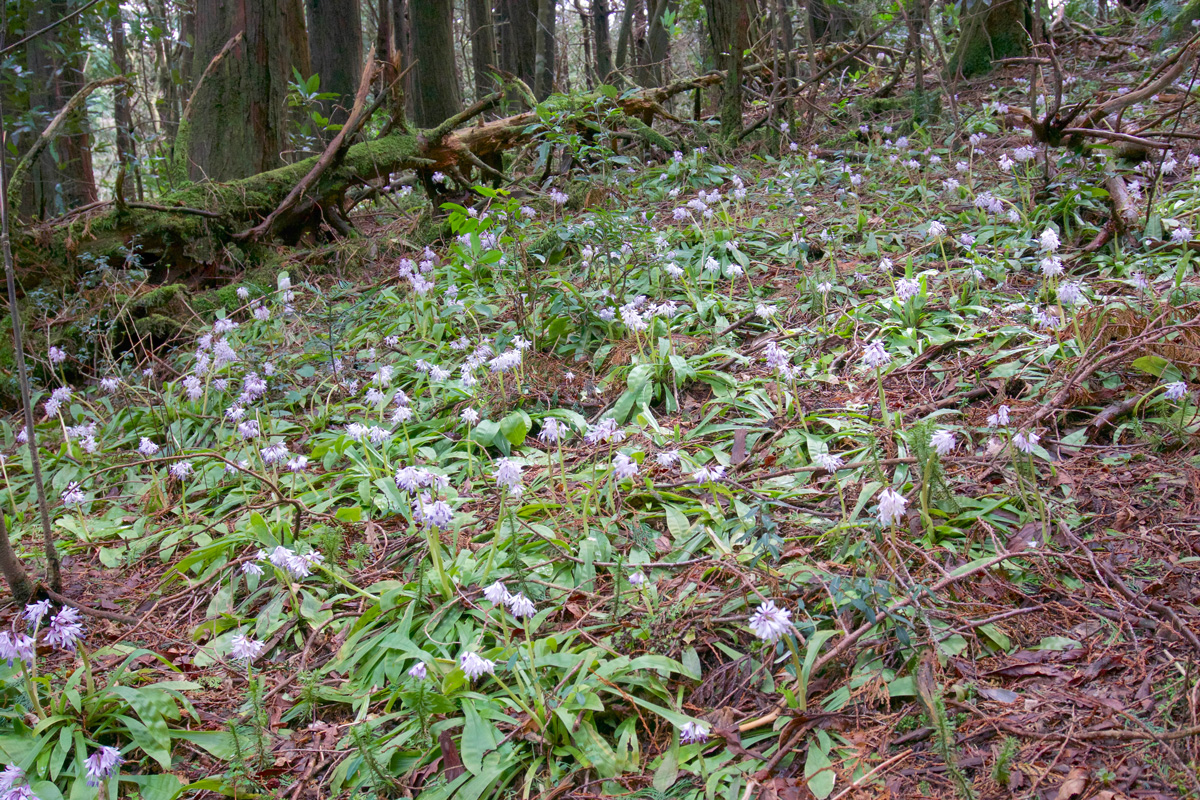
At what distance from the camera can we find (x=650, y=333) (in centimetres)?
394

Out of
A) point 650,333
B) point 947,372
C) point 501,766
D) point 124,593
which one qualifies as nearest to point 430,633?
point 501,766

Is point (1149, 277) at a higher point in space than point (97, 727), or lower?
higher

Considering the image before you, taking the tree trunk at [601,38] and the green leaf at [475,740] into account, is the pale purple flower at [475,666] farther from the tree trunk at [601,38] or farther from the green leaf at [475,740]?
the tree trunk at [601,38]

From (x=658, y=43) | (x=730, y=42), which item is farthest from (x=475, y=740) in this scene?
(x=658, y=43)

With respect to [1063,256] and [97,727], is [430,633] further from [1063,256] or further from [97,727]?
[1063,256]

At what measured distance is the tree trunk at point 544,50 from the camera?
10086mm

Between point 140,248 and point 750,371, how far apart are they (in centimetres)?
434

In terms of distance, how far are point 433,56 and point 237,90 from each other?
332cm

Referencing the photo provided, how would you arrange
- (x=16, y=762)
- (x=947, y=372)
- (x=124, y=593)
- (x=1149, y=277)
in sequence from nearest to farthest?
(x=16, y=762) → (x=124, y=593) → (x=947, y=372) → (x=1149, y=277)

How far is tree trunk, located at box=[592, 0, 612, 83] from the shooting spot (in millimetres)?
13803

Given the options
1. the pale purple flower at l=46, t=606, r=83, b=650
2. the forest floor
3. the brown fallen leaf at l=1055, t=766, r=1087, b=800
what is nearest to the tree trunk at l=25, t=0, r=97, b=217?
the forest floor

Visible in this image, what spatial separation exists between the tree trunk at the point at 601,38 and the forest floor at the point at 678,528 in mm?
9969

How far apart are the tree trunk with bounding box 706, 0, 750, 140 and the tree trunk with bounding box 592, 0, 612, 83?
21.3 ft

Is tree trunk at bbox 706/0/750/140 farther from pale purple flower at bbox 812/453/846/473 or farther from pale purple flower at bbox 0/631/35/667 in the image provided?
pale purple flower at bbox 0/631/35/667
